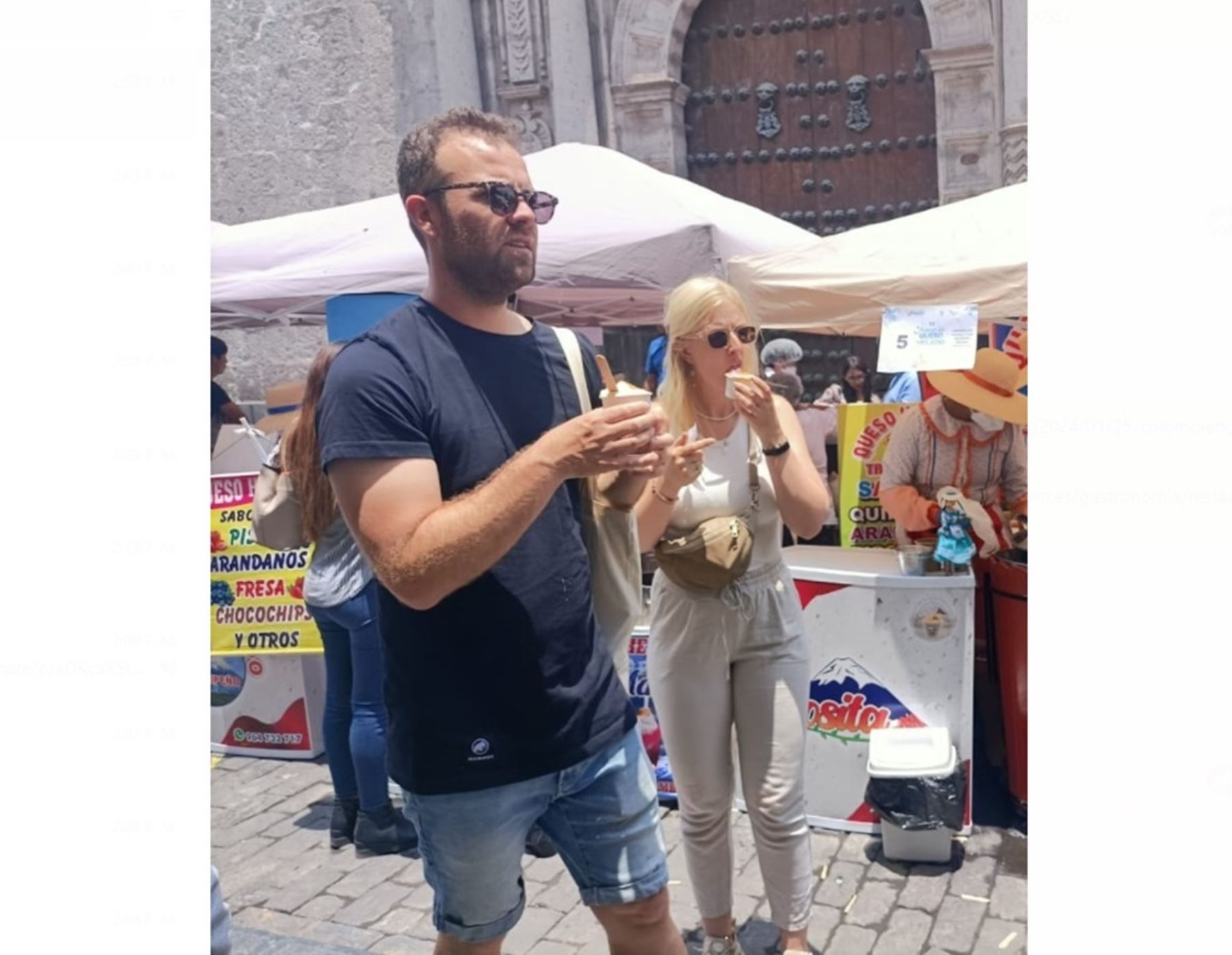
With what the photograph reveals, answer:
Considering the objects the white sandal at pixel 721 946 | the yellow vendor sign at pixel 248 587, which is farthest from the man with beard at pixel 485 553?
the yellow vendor sign at pixel 248 587

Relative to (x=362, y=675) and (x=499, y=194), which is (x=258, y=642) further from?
(x=499, y=194)

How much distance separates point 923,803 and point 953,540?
921mm

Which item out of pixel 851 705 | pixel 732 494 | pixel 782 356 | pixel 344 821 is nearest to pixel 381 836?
pixel 344 821

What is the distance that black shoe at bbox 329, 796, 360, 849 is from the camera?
4082 millimetres

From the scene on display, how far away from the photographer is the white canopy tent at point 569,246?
479cm

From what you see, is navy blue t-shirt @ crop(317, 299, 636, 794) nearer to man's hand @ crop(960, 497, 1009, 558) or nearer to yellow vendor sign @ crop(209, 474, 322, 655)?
man's hand @ crop(960, 497, 1009, 558)

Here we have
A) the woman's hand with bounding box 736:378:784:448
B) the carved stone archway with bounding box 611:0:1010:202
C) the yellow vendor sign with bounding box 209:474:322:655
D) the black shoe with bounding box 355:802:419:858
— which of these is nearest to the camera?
the woman's hand with bounding box 736:378:784:448

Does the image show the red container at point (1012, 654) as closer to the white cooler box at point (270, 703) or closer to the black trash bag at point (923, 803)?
the black trash bag at point (923, 803)

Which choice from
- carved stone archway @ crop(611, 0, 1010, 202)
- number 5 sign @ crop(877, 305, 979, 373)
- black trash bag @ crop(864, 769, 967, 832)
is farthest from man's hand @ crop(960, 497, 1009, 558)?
carved stone archway @ crop(611, 0, 1010, 202)

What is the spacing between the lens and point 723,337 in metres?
2.78

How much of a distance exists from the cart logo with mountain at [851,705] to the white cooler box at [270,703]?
2380 millimetres

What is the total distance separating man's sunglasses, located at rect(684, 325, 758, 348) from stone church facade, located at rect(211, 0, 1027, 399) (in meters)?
6.12

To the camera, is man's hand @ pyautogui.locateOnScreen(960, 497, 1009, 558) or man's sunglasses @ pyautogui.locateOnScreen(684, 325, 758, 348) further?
man's hand @ pyautogui.locateOnScreen(960, 497, 1009, 558)
